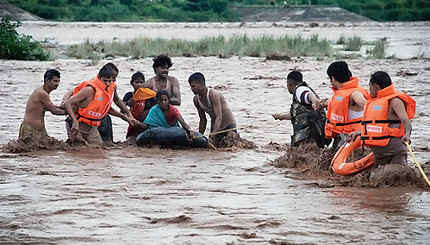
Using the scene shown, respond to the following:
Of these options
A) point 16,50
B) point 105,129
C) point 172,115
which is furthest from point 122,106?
point 16,50

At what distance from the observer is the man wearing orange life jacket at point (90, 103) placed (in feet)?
28.0

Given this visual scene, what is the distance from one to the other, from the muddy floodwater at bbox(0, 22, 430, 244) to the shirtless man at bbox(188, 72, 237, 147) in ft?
1.34

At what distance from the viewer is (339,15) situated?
62.1 m

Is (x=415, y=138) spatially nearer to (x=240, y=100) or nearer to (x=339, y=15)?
(x=240, y=100)

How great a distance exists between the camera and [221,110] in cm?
901

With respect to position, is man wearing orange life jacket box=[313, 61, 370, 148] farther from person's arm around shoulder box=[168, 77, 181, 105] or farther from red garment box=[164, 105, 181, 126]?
person's arm around shoulder box=[168, 77, 181, 105]

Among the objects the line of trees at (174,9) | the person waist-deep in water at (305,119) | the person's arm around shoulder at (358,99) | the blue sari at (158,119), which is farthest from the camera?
the line of trees at (174,9)

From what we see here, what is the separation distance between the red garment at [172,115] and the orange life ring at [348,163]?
2.48 m

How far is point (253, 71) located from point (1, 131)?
787cm

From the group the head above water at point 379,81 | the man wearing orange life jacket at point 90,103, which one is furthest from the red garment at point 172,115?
the head above water at point 379,81

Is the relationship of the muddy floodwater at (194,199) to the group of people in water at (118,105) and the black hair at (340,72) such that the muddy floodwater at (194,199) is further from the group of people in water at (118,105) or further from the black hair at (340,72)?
the black hair at (340,72)

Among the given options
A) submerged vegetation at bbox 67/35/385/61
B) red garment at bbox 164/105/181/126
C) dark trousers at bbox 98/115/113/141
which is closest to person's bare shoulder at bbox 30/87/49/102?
dark trousers at bbox 98/115/113/141

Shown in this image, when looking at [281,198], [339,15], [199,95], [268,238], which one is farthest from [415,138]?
[339,15]

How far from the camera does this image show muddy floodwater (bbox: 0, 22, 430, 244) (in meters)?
5.07
